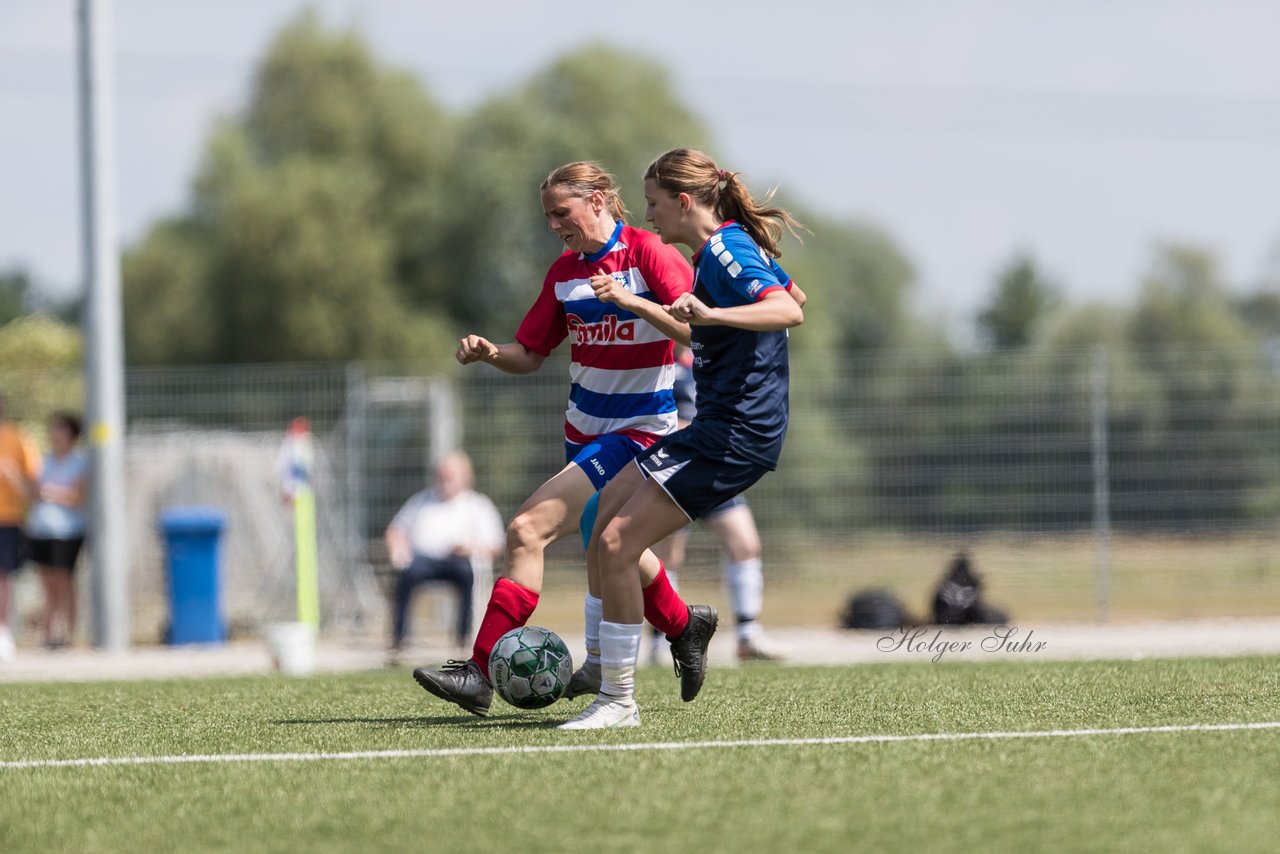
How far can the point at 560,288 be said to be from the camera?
20.7 feet

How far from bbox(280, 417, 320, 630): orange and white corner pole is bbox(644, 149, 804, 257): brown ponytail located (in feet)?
29.7

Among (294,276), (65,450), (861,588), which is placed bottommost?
(861,588)

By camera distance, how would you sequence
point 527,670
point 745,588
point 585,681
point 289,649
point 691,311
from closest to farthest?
point 691,311 → point 527,670 → point 585,681 → point 745,588 → point 289,649

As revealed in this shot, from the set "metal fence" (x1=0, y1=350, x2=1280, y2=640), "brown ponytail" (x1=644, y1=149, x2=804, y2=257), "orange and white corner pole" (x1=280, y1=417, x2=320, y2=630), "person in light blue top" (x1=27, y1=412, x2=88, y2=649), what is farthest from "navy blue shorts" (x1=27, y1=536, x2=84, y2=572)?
"brown ponytail" (x1=644, y1=149, x2=804, y2=257)

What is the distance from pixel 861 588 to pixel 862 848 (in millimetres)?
11804

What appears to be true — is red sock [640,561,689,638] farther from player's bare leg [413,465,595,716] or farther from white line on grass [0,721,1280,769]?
white line on grass [0,721,1280,769]

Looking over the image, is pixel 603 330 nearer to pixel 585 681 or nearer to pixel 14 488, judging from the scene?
pixel 585 681

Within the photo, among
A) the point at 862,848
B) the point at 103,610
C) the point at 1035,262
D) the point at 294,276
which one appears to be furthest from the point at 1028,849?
the point at 1035,262

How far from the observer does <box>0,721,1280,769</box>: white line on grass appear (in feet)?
16.2

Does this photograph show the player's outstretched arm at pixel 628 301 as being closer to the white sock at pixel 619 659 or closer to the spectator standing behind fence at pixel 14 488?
the white sock at pixel 619 659

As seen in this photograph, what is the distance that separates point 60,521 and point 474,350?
365 inches

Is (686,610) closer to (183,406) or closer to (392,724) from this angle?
(392,724)

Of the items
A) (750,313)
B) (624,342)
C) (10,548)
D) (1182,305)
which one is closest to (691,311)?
(750,313)

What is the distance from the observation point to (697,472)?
18.1 ft
